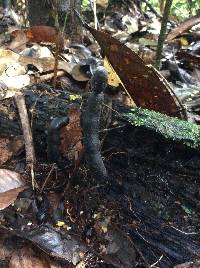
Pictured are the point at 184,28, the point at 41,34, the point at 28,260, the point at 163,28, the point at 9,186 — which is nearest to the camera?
the point at 28,260

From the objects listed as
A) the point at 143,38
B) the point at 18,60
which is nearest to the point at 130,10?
the point at 143,38

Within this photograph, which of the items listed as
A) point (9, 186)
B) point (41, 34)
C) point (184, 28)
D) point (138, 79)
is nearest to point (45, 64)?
point (41, 34)

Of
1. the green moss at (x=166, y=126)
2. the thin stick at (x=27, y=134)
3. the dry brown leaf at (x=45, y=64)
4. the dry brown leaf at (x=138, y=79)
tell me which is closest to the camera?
the green moss at (x=166, y=126)

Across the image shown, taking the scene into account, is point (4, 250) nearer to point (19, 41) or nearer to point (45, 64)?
point (45, 64)

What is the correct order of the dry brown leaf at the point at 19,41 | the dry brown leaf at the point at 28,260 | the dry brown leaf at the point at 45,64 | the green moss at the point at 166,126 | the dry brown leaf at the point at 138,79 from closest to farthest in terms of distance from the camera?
the dry brown leaf at the point at 28,260
the green moss at the point at 166,126
the dry brown leaf at the point at 138,79
the dry brown leaf at the point at 45,64
the dry brown leaf at the point at 19,41

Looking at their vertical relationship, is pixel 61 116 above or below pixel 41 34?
below

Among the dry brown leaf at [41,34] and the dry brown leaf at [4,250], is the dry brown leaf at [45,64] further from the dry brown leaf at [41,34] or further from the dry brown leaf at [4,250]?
the dry brown leaf at [4,250]

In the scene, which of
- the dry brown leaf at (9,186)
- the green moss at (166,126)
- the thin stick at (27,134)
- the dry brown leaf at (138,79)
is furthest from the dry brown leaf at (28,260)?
the dry brown leaf at (138,79)

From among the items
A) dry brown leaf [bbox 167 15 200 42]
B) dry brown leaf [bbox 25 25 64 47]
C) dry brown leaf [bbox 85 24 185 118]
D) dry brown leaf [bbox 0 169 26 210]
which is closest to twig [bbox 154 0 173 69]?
dry brown leaf [bbox 85 24 185 118]

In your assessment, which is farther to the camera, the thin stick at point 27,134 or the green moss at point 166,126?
the thin stick at point 27,134
